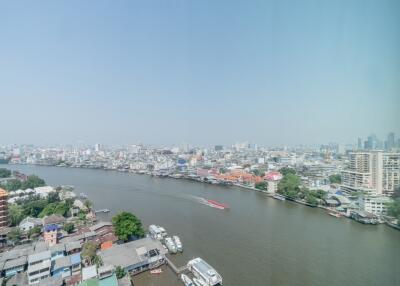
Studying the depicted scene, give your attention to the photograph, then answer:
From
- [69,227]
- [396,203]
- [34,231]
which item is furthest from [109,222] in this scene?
[396,203]

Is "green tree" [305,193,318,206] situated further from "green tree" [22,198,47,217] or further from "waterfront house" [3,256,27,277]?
"green tree" [22,198,47,217]

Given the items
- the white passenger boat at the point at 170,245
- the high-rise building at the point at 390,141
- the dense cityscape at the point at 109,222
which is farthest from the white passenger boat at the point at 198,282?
the high-rise building at the point at 390,141

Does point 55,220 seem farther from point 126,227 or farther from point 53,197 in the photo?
point 53,197

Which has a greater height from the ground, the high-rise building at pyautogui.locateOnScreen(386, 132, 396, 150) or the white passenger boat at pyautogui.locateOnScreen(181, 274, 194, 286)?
the high-rise building at pyautogui.locateOnScreen(386, 132, 396, 150)

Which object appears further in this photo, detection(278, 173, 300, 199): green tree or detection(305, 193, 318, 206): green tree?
detection(278, 173, 300, 199): green tree

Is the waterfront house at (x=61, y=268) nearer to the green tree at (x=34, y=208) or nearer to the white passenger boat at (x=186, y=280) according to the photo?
the white passenger boat at (x=186, y=280)

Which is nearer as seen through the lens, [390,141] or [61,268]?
[390,141]

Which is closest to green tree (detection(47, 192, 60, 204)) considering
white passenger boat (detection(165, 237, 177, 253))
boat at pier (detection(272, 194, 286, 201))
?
white passenger boat (detection(165, 237, 177, 253))
